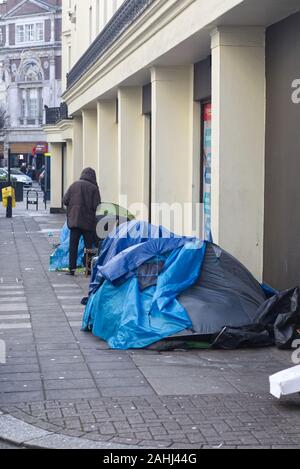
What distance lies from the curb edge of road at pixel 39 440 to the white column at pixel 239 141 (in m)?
4.93

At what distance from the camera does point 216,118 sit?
10.3 meters

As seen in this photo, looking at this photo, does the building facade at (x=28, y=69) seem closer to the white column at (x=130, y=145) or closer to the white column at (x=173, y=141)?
the white column at (x=130, y=145)

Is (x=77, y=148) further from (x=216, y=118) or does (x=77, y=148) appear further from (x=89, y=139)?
(x=216, y=118)

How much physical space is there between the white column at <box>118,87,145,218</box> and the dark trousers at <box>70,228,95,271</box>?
4222 millimetres

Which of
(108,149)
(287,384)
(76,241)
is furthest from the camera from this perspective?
(108,149)

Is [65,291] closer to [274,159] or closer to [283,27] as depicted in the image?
[274,159]

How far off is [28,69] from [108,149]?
57130 millimetres

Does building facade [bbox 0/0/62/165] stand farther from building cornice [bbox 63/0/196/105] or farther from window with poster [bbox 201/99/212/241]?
window with poster [bbox 201/99/212/241]

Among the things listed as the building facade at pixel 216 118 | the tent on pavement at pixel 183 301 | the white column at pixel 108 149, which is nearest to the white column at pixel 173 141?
the building facade at pixel 216 118

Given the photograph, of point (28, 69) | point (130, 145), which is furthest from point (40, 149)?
point (130, 145)

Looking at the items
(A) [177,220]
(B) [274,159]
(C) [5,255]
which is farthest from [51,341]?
(C) [5,255]

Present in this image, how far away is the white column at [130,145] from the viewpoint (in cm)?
1812
